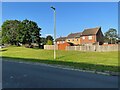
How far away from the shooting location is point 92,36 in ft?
289

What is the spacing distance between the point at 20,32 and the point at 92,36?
26.0 meters

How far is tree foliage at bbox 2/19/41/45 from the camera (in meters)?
94.5

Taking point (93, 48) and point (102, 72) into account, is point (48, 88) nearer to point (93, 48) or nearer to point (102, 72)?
point (102, 72)

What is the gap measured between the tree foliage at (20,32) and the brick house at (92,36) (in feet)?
65.0

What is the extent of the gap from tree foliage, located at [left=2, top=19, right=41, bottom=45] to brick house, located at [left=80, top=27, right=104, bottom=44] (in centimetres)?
1980

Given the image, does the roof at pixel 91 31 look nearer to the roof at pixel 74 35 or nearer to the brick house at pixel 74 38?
the brick house at pixel 74 38

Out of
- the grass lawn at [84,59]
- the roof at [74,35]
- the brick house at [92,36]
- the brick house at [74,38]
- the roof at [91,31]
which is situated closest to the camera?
the grass lawn at [84,59]

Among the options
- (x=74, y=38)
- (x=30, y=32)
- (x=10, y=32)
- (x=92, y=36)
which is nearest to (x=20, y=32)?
(x=10, y=32)

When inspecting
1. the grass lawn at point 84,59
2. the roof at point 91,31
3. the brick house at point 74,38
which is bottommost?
the grass lawn at point 84,59

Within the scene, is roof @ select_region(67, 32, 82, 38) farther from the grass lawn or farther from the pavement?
the pavement

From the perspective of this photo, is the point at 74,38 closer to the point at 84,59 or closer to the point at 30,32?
the point at 30,32

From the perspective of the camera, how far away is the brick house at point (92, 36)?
A: 87375 millimetres

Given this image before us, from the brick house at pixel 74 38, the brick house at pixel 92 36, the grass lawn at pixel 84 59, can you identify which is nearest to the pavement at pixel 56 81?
the grass lawn at pixel 84 59

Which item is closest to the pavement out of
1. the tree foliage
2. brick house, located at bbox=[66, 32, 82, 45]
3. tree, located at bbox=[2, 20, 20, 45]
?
the tree foliage
